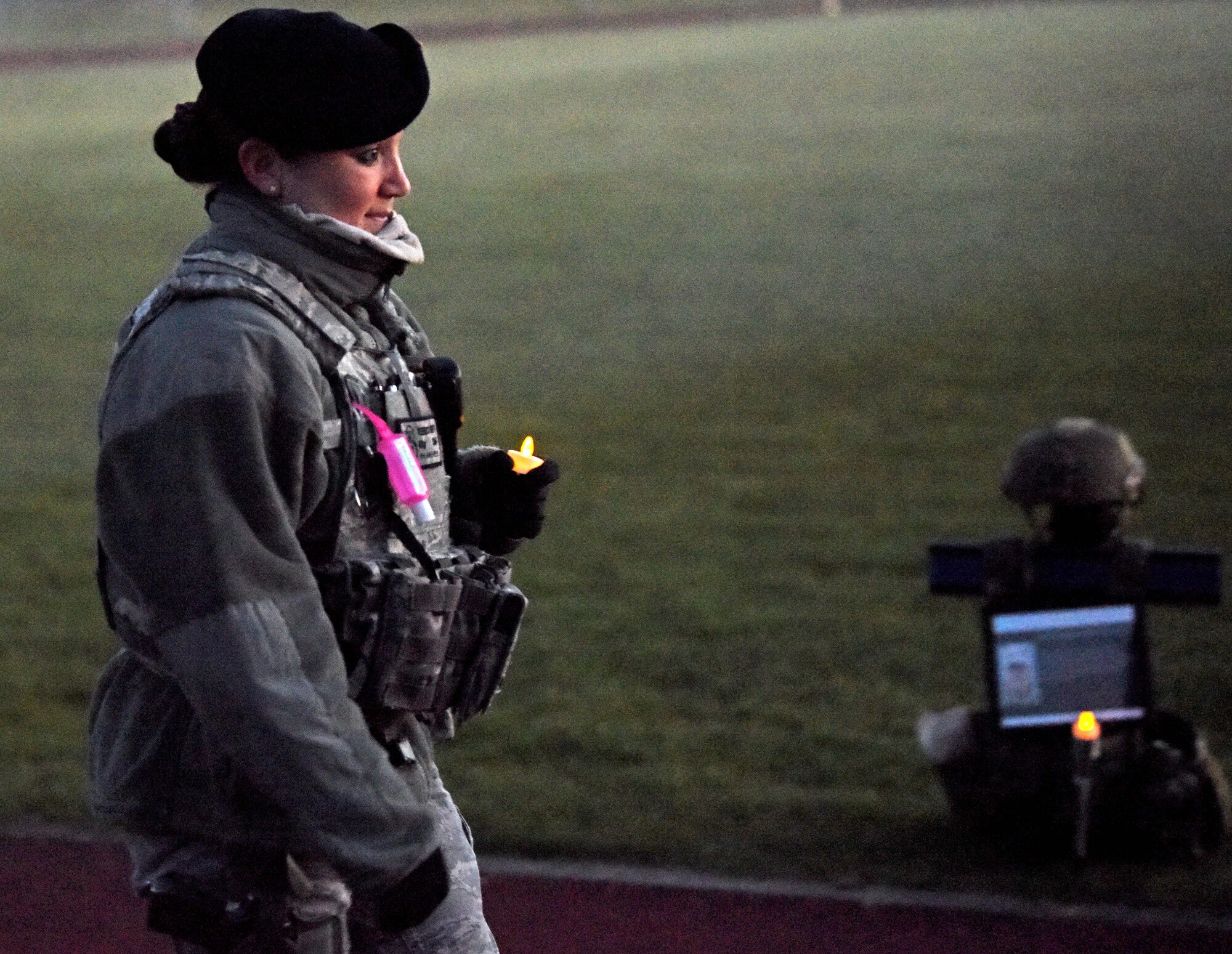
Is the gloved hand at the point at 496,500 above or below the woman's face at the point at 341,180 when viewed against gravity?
below

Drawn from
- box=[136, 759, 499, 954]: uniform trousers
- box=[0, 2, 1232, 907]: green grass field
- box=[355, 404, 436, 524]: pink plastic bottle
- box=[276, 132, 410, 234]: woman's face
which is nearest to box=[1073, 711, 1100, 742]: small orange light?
box=[0, 2, 1232, 907]: green grass field

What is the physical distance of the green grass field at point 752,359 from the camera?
6.24 metres

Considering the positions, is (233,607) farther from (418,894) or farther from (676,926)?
(676,926)

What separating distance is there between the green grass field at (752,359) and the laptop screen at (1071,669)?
0.45 m

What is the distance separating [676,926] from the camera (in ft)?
16.2

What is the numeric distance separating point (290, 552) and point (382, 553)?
278 millimetres

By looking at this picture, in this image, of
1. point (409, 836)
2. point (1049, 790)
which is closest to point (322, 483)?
point (409, 836)

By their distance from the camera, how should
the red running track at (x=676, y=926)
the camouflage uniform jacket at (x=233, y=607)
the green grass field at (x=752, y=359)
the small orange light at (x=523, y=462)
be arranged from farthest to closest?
the green grass field at (x=752, y=359), the red running track at (x=676, y=926), the small orange light at (x=523, y=462), the camouflage uniform jacket at (x=233, y=607)

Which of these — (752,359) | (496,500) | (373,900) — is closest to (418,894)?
(373,900)

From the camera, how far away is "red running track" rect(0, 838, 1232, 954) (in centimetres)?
477

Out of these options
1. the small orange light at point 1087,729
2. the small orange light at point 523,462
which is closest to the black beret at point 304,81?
the small orange light at point 523,462

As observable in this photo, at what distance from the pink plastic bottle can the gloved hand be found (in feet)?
1.47

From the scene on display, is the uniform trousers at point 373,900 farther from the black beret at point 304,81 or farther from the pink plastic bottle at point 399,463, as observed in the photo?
the black beret at point 304,81

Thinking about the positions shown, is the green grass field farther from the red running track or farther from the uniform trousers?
the uniform trousers
